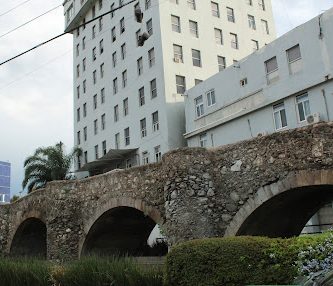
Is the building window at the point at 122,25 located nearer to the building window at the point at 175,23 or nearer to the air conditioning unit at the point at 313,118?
the building window at the point at 175,23

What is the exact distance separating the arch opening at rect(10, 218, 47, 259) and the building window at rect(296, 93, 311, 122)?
14339 millimetres

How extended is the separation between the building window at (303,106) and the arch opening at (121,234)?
30.0 feet

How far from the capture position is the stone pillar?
498 inches

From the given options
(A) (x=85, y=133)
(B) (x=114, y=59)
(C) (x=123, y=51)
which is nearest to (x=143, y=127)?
(C) (x=123, y=51)

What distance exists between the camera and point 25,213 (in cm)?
2322

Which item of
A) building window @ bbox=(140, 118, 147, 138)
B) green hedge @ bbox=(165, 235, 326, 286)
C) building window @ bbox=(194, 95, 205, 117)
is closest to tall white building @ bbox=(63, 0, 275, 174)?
building window @ bbox=(140, 118, 147, 138)

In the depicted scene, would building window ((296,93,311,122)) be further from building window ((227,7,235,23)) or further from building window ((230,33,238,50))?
building window ((227,7,235,23))

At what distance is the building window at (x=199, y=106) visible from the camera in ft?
100

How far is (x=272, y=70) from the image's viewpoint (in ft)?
84.2

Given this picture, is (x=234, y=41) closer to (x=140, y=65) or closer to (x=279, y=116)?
(x=140, y=65)

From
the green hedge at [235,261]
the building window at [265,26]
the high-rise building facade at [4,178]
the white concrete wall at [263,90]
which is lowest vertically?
the green hedge at [235,261]

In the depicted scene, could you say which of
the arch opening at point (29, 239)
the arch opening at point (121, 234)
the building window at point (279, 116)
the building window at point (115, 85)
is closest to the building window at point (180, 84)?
the building window at point (115, 85)

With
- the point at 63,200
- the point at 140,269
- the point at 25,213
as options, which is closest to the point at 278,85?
the point at 63,200

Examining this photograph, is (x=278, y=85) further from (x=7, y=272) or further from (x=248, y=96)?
(x=7, y=272)
